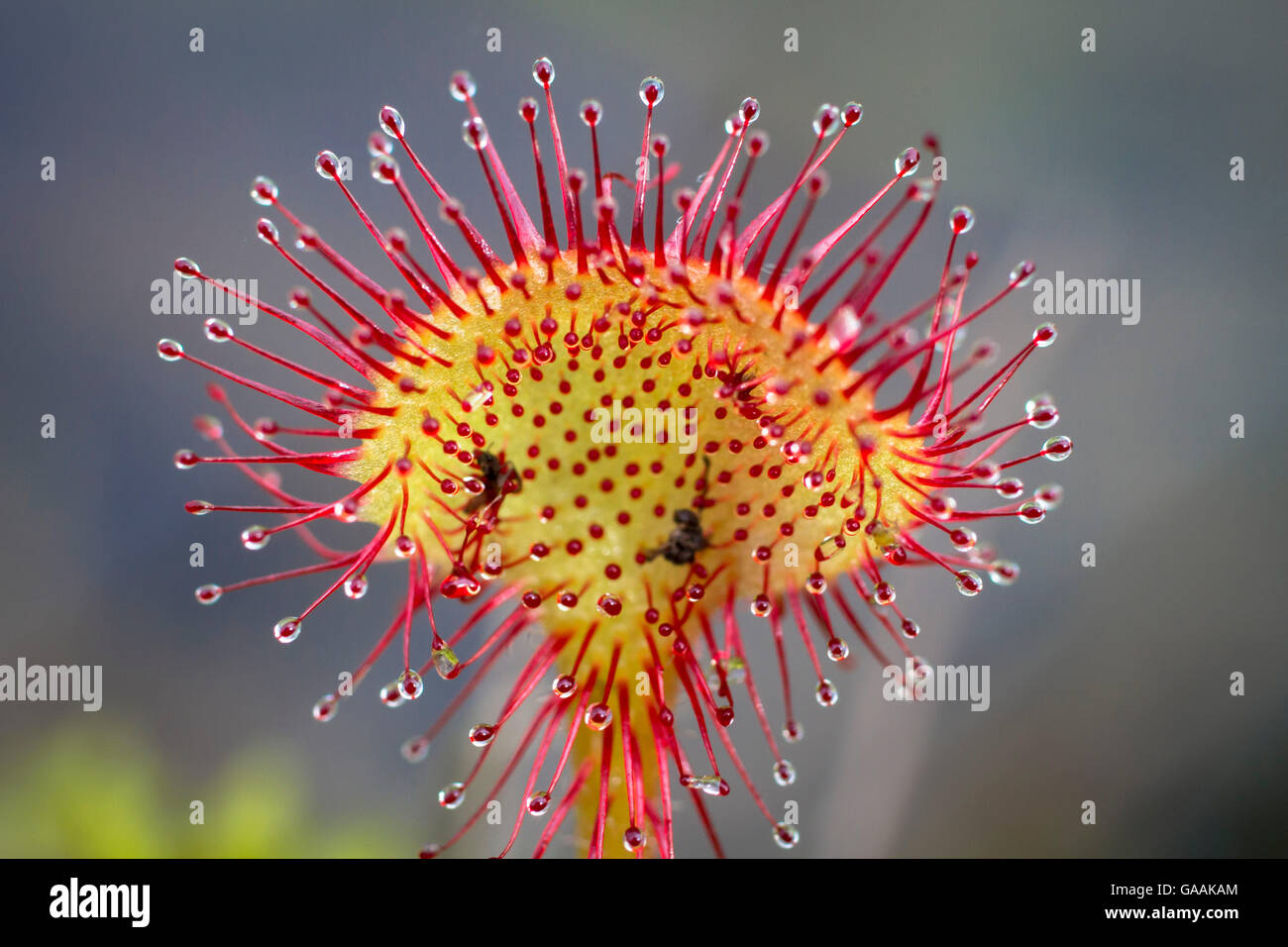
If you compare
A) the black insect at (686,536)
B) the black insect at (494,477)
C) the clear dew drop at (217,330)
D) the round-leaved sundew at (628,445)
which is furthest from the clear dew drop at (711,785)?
the clear dew drop at (217,330)

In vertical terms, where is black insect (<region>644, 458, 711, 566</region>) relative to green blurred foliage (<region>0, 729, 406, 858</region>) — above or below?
above

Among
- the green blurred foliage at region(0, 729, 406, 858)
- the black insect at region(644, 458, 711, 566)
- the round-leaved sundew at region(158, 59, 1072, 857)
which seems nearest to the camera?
the round-leaved sundew at region(158, 59, 1072, 857)

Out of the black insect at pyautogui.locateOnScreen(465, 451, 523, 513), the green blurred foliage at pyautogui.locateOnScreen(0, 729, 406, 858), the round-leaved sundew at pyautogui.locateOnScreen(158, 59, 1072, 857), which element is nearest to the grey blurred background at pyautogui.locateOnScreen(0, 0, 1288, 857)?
the green blurred foliage at pyautogui.locateOnScreen(0, 729, 406, 858)

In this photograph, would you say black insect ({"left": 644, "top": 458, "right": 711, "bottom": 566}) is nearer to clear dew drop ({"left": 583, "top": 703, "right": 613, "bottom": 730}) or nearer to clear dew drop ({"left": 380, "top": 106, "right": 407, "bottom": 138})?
clear dew drop ({"left": 583, "top": 703, "right": 613, "bottom": 730})

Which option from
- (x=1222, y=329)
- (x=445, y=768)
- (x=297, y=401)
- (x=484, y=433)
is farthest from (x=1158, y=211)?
(x=445, y=768)

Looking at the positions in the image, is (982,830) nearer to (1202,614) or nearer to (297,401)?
(1202,614)

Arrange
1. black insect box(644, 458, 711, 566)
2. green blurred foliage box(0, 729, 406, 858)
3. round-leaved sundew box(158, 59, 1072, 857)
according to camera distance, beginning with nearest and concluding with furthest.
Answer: round-leaved sundew box(158, 59, 1072, 857) < black insect box(644, 458, 711, 566) < green blurred foliage box(0, 729, 406, 858)

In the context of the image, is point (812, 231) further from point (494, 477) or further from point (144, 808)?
point (144, 808)

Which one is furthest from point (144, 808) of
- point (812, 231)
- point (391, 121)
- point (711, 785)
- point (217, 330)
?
point (812, 231)
